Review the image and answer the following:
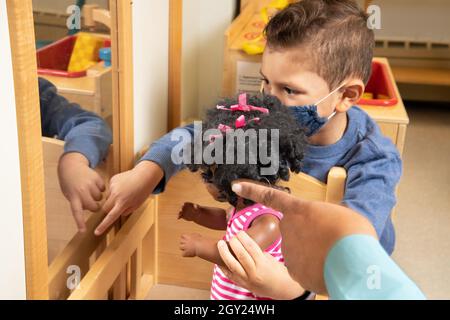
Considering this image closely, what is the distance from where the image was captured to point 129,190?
3.18ft

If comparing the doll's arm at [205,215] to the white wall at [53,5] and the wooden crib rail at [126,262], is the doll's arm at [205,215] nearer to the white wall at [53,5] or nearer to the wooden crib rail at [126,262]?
the wooden crib rail at [126,262]

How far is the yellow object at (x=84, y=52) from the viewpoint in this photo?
822 mm

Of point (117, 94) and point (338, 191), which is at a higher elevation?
point (117, 94)

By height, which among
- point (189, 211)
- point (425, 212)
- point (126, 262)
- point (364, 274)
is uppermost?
point (364, 274)

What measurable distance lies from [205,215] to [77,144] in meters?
0.25

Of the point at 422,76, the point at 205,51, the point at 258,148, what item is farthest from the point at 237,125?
the point at 422,76

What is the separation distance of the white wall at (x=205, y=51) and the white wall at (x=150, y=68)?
0.21 m

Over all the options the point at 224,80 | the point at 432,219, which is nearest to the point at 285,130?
the point at 224,80

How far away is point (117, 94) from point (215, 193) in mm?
263

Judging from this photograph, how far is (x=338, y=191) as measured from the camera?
36.6 inches

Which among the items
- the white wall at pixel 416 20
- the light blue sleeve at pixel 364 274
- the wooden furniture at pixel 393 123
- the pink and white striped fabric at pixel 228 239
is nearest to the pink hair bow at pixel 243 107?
the pink and white striped fabric at pixel 228 239

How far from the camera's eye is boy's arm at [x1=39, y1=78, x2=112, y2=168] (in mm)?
733

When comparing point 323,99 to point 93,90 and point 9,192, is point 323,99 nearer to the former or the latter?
point 93,90

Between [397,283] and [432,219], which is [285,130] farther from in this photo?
[432,219]
